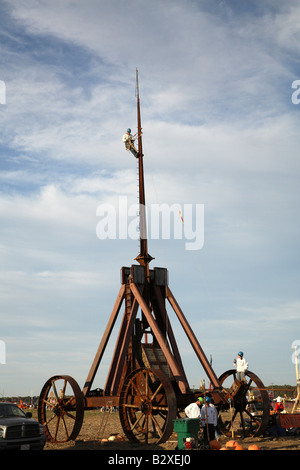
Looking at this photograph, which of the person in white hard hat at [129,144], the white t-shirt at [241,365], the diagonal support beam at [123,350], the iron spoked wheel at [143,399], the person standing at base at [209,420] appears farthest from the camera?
the person in white hard hat at [129,144]

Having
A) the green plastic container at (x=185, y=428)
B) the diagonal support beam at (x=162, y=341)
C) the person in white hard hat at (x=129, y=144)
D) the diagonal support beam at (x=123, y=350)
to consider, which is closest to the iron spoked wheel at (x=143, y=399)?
the diagonal support beam at (x=162, y=341)

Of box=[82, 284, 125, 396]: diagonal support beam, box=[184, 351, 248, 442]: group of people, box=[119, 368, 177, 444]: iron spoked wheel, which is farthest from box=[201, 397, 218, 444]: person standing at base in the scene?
box=[82, 284, 125, 396]: diagonal support beam

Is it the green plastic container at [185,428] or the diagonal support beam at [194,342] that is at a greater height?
the diagonal support beam at [194,342]

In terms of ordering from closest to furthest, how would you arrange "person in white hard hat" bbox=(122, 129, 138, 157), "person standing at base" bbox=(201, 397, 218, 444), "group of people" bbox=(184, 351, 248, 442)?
1. "group of people" bbox=(184, 351, 248, 442)
2. "person standing at base" bbox=(201, 397, 218, 444)
3. "person in white hard hat" bbox=(122, 129, 138, 157)

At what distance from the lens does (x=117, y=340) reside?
20406 mm

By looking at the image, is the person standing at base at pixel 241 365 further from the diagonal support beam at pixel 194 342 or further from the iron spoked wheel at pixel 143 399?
the iron spoked wheel at pixel 143 399

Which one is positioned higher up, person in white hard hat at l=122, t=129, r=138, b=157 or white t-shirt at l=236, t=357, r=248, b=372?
person in white hard hat at l=122, t=129, r=138, b=157

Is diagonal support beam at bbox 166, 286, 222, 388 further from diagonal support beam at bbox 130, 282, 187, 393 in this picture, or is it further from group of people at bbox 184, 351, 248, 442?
group of people at bbox 184, 351, 248, 442

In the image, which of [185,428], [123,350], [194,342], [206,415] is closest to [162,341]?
[194,342]

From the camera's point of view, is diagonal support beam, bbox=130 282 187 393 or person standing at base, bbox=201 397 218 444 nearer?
person standing at base, bbox=201 397 218 444

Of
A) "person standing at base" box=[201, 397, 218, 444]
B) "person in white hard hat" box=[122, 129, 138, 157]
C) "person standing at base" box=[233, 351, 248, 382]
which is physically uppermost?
"person in white hard hat" box=[122, 129, 138, 157]

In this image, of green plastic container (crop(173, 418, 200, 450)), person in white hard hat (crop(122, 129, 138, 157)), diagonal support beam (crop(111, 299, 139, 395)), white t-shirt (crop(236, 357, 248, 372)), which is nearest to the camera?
green plastic container (crop(173, 418, 200, 450))

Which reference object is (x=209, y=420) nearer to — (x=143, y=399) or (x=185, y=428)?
(x=185, y=428)
